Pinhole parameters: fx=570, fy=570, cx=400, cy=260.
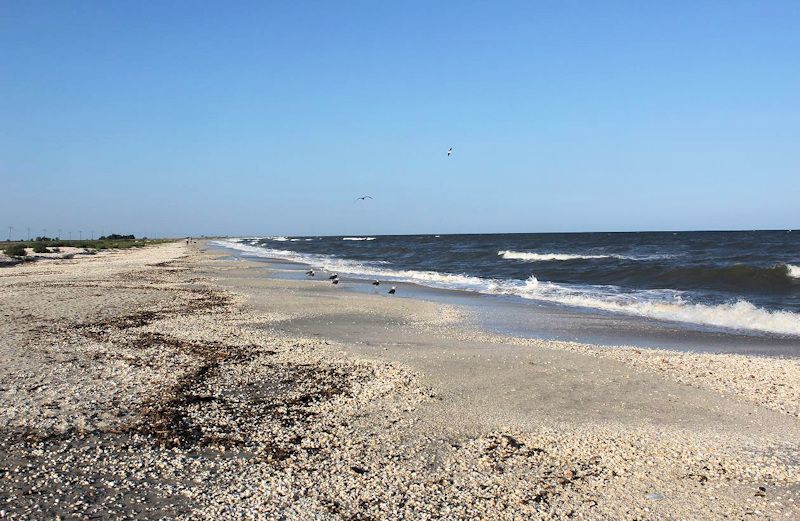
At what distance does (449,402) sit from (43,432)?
4.95 meters

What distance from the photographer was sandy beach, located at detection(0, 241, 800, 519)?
5.11 meters

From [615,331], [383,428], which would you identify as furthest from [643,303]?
[383,428]

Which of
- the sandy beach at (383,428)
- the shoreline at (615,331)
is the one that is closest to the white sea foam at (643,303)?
the shoreline at (615,331)

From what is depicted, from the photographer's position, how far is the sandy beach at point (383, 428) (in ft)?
16.8

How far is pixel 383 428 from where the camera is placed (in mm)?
6910

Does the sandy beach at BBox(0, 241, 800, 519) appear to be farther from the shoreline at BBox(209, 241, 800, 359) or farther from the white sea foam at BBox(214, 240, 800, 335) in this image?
the white sea foam at BBox(214, 240, 800, 335)

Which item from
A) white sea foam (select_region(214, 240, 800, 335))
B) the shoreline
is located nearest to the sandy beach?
the shoreline

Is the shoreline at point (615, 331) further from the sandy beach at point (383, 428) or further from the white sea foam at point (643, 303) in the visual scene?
the sandy beach at point (383, 428)

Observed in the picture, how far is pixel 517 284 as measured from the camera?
94.6ft

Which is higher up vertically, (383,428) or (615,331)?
(383,428)

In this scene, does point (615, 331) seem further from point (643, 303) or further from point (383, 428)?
point (383, 428)

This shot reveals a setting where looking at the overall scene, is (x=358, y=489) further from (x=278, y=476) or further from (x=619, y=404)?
(x=619, y=404)

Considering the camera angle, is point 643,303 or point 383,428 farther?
point 643,303

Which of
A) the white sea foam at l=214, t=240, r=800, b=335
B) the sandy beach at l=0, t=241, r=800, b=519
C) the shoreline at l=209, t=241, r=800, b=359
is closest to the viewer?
the sandy beach at l=0, t=241, r=800, b=519
